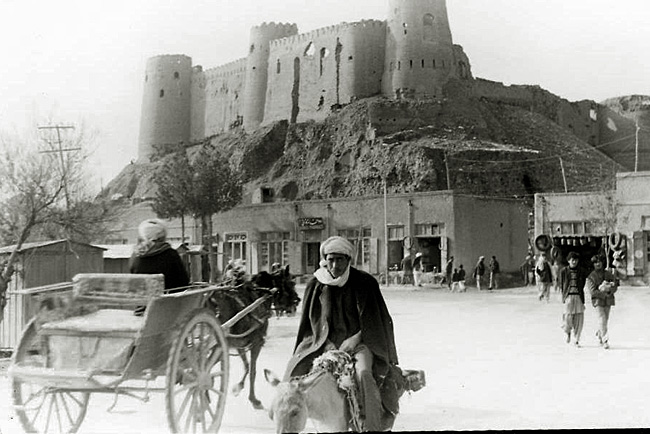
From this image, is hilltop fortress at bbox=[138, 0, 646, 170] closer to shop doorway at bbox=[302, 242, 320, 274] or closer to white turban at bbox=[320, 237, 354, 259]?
shop doorway at bbox=[302, 242, 320, 274]

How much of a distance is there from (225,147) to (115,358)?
52.9m

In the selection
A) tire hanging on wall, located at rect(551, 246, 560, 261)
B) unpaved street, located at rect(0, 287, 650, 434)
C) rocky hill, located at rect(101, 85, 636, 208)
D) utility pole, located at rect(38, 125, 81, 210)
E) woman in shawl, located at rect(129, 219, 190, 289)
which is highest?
rocky hill, located at rect(101, 85, 636, 208)

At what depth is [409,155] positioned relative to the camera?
54562 millimetres

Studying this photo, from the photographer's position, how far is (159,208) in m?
14.1

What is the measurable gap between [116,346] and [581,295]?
304 inches

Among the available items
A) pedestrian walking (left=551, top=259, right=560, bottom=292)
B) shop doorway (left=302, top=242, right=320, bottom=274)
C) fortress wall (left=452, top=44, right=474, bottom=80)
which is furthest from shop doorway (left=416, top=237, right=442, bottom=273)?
fortress wall (left=452, top=44, right=474, bottom=80)

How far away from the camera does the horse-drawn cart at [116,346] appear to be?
5055mm

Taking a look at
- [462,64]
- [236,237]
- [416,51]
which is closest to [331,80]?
[416,51]

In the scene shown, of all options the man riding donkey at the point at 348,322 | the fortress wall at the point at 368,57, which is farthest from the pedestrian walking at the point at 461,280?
the fortress wall at the point at 368,57

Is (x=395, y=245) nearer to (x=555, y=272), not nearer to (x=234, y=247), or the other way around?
(x=555, y=272)

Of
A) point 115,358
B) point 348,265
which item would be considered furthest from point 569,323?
point 115,358

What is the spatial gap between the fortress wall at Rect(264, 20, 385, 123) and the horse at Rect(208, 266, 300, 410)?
4979 cm

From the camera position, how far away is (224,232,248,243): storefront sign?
46.2ft

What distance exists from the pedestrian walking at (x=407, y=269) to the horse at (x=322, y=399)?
15.7 metres
